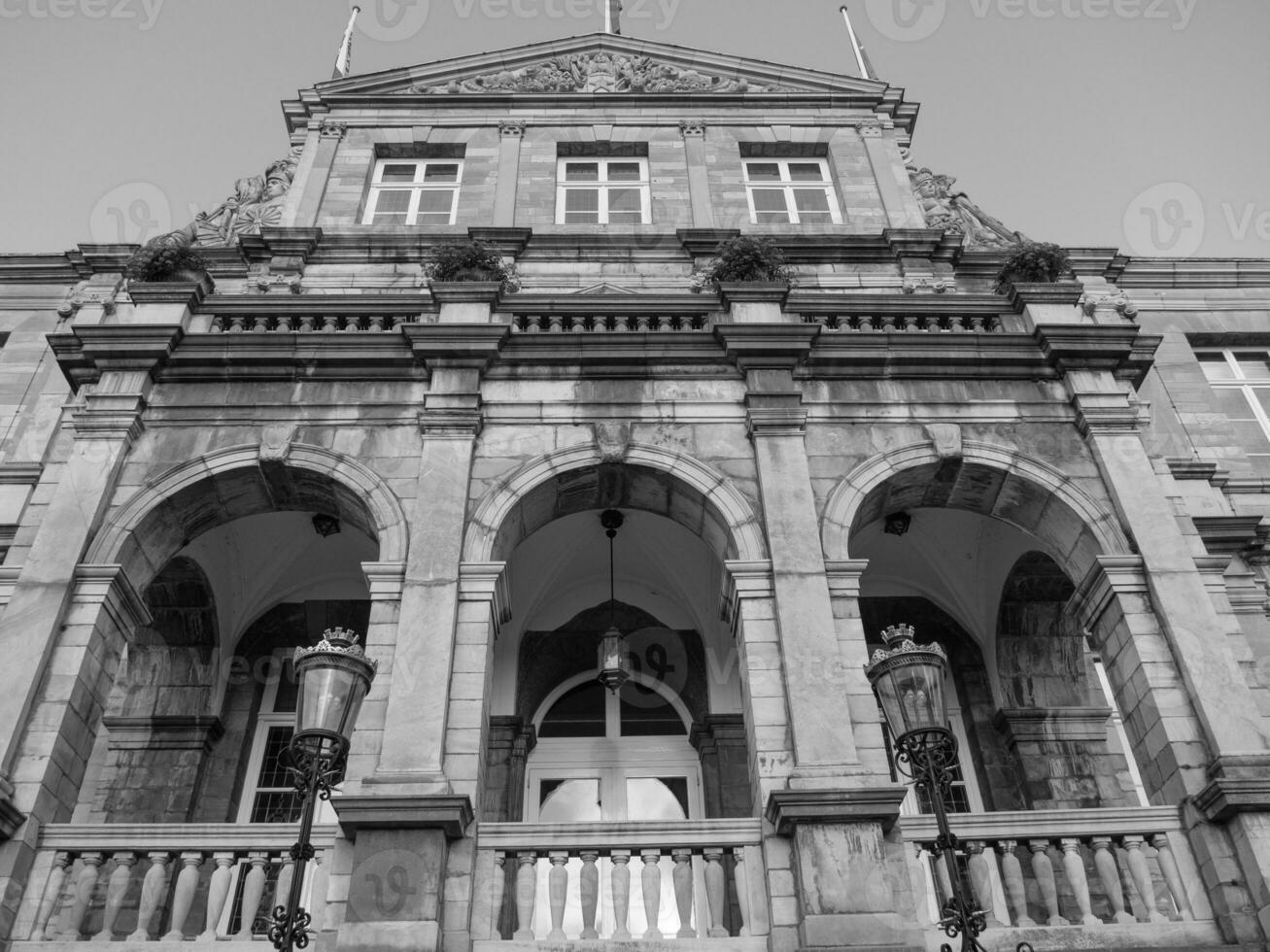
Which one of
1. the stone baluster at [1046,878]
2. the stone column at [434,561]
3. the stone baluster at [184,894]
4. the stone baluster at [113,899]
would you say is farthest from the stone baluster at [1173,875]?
the stone baluster at [113,899]

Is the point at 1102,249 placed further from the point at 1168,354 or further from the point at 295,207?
the point at 295,207

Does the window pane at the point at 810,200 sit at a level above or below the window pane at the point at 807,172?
below

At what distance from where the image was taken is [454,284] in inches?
458

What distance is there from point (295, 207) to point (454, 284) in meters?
5.14

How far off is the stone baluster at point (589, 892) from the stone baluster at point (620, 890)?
14 centimetres

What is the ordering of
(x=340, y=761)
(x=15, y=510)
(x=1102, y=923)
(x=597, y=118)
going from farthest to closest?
(x=597, y=118)
(x=15, y=510)
(x=1102, y=923)
(x=340, y=761)

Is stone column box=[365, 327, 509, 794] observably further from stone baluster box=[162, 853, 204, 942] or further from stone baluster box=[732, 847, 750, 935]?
stone baluster box=[732, 847, 750, 935]

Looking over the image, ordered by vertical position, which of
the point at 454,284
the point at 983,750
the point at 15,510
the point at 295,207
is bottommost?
the point at 983,750

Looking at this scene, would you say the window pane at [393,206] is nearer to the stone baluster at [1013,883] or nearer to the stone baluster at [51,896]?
the stone baluster at [51,896]

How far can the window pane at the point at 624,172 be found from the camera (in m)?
16.5

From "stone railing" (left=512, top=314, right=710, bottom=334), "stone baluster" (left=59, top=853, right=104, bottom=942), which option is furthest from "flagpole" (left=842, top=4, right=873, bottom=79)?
"stone baluster" (left=59, top=853, right=104, bottom=942)

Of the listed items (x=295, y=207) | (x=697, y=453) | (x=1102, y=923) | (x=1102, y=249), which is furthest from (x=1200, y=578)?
(x=295, y=207)

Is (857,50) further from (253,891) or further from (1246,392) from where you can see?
(253,891)

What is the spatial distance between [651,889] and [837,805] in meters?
1.61
